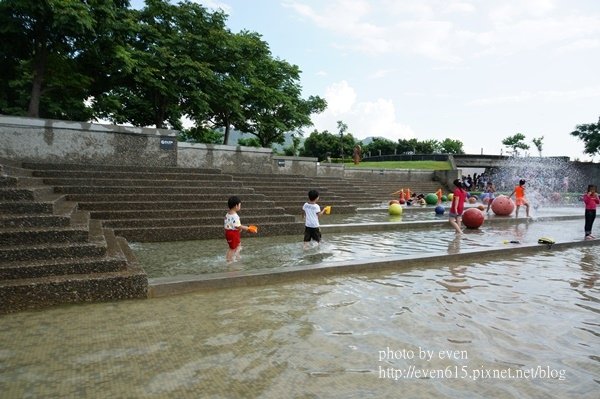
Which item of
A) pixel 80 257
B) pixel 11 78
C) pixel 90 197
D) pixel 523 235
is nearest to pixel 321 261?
pixel 80 257

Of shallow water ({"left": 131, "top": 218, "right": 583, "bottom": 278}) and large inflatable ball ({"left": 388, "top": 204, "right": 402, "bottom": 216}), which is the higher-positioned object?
large inflatable ball ({"left": 388, "top": 204, "right": 402, "bottom": 216})

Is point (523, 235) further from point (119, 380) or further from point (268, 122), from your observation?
point (268, 122)

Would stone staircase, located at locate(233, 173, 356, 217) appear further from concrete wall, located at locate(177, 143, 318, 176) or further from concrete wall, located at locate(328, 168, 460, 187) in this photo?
concrete wall, located at locate(328, 168, 460, 187)

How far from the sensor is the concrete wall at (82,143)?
12406 mm

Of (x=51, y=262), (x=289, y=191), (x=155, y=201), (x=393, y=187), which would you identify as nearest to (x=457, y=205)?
(x=289, y=191)

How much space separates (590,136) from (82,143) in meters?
63.3

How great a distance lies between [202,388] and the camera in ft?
9.98

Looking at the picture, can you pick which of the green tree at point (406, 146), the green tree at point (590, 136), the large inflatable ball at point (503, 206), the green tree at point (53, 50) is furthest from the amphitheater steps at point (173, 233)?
the green tree at point (406, 146)

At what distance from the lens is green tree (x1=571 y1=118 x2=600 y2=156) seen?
175 feet

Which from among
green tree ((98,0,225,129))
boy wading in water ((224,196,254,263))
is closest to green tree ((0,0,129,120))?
green tree ((98,0,225,129))

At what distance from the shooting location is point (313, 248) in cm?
910

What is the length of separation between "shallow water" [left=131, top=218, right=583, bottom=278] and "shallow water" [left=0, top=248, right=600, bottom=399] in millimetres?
1465

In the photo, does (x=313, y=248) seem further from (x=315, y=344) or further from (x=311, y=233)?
(x=315, y=344)

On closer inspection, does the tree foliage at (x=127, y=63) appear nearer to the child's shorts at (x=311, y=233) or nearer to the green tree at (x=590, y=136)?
the child's shorts at (x=311, y=233)
